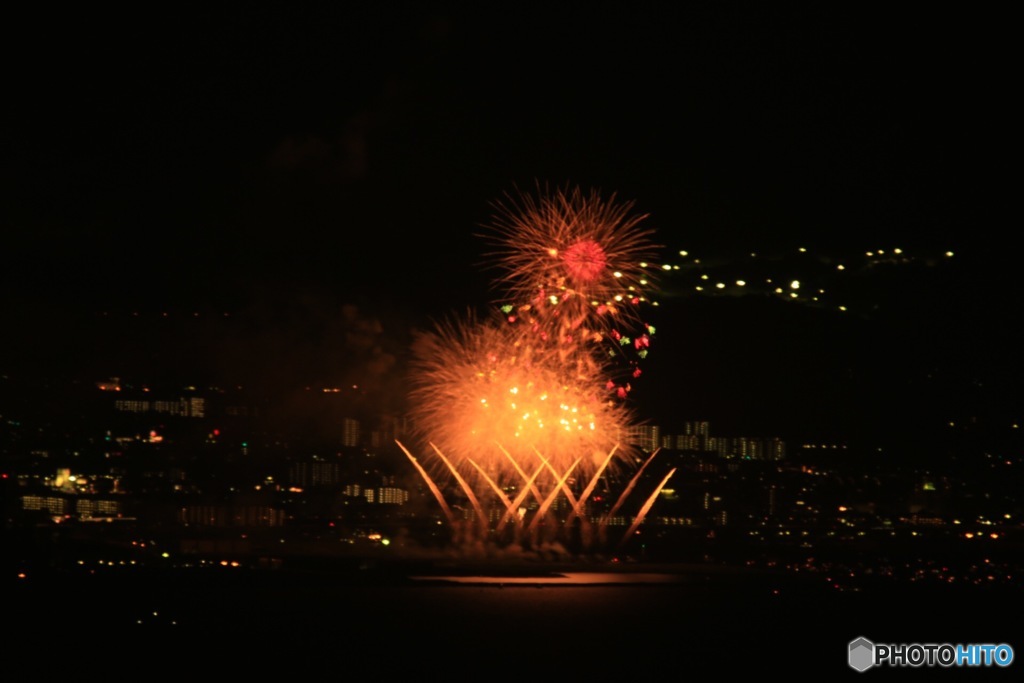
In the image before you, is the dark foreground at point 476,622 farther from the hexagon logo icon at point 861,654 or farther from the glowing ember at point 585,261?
the glowing ember at point 585,261

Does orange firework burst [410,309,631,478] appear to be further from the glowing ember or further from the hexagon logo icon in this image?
the hexagon logo icon

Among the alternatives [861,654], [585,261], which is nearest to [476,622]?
[861,654]

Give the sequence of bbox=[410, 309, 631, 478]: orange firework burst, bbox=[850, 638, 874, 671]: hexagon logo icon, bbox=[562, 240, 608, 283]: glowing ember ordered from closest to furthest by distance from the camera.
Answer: bbox=[850, 638, 874, 671]: hexagon logo icon
bbox=[562, 240, 608, 283]: glowing ember
bbox=[410, 309, 631, 478]: orange firework burst

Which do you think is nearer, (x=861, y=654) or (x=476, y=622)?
(x=861, y=654)

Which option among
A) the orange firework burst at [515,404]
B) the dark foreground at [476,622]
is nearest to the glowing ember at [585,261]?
the orange firework burst at [515,404]

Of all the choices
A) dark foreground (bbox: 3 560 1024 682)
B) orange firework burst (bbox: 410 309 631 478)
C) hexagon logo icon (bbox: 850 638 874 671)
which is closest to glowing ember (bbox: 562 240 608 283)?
orange firework burst (bbox: 410 309 631 478)

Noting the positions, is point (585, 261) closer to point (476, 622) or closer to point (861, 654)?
point (476, 622)
